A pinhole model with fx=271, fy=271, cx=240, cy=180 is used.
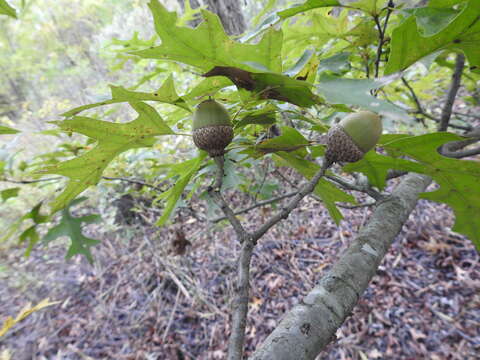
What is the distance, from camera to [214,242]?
3312 millimetres

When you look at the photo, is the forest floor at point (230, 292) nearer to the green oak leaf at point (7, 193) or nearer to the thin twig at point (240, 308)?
the green oak leaf at point (7, 193)

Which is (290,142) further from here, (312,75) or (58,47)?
(58,47)

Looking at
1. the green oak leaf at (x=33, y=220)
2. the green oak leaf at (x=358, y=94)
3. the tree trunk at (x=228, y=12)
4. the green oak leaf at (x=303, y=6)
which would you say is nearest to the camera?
the green oak leaf at (x=358, y=94)

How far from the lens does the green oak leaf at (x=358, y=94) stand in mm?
512

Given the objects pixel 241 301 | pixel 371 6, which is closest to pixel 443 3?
pixel 371 6

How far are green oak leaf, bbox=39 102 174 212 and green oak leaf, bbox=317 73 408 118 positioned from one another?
459mm

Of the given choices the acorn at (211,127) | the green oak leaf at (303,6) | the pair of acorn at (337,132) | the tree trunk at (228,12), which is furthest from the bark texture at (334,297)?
the tree trunk at (228,12)

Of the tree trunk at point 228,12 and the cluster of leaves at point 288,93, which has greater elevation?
the tree trunk at point 228,12

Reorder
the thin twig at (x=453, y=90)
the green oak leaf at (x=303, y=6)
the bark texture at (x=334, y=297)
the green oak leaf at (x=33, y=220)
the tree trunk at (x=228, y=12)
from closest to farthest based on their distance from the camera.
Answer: the bark texture at (x=334, y=297) < the green oak leaf at (x=303, y=6) < the thin twig at (x=453, y=90) < the green oak leaf at (x=33, y=220) < the tree trunk at (x=228, y=12)

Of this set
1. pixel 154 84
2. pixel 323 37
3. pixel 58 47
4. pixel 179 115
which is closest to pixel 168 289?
pixel 179 115

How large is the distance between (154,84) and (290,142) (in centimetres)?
472

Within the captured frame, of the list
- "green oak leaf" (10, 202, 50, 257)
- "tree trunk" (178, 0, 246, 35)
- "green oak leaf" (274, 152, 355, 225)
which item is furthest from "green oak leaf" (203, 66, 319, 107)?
"tree trunk" (178, 0, 246, 35)

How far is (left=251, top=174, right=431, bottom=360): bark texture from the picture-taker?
62cm

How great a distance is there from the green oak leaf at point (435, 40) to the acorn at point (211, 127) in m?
0.46
